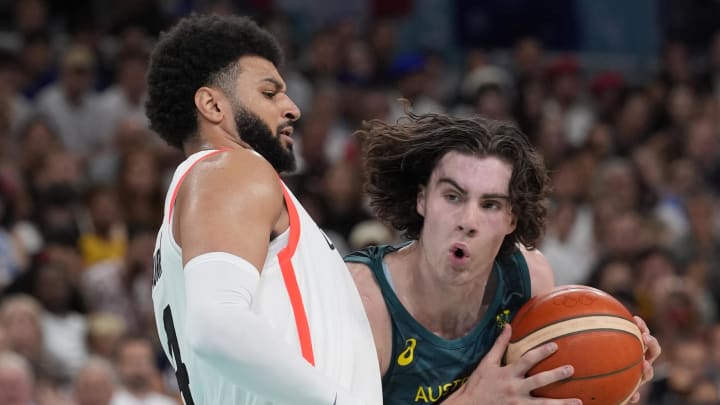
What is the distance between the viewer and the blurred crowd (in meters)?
7.52

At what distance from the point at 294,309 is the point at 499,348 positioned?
0.79 m

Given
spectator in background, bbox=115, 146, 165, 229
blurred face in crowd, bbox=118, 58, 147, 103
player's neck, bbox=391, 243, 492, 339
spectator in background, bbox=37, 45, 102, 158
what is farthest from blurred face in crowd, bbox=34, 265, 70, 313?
player's neck, bbox=391, 243, 492, 339

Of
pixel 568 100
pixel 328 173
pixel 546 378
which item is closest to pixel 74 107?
pixel 328 173

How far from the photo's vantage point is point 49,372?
23.7 feet

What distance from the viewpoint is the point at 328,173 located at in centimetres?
893

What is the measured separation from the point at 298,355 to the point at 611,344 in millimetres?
1127

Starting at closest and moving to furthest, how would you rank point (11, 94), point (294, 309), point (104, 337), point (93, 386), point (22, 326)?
1. point (294, 309)
2. point (93, 386)
3. point (22, 326)
4. point (104, 337)
5. point (11, 94)

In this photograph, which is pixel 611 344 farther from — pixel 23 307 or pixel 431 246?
pixel 23 307

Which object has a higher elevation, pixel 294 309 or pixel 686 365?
Answer: pixel 686 365

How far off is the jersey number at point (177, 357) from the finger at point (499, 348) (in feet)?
3.00

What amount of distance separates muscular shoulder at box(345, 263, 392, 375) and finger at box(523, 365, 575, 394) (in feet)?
1.51

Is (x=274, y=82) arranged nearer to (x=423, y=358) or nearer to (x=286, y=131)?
(x=286, y=131)

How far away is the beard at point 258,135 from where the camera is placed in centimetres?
352

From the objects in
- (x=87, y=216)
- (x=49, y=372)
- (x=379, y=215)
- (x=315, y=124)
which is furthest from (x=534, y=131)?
(x=379, y=215)
